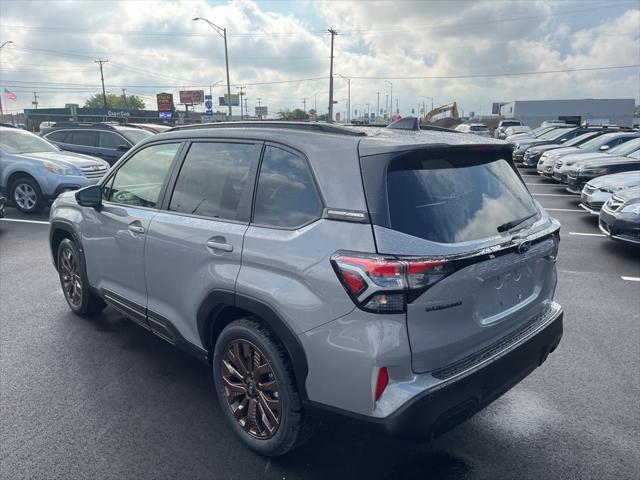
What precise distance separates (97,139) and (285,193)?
41.8 feet

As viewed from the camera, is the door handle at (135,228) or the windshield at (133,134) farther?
the windshield at (133,134)

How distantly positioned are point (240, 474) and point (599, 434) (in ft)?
7.23

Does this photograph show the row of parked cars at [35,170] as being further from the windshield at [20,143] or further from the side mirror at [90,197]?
the side mirror at [90,197]

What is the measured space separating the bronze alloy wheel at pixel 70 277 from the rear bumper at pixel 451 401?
3.29 meters

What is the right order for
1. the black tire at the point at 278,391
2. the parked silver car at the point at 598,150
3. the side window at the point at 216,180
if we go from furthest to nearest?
1. the parked silver car at the point at 598,150
2. the side window at the point at 216,180
3. the black tire at the point at 278,391

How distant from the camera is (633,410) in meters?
3.31

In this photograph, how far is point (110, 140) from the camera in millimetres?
13523

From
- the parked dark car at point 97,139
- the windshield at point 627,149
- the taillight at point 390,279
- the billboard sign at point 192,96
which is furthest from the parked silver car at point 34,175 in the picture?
the billboard sign at point 192,96

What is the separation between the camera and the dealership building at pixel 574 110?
73.8 metres

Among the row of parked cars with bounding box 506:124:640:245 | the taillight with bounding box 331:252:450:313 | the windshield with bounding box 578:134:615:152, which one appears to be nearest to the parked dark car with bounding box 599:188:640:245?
the row of parked cars with bounding box 506:124:640:245

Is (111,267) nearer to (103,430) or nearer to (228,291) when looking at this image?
(103,430)

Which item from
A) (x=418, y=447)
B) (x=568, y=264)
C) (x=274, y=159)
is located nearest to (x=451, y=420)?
(x=418, y=447)

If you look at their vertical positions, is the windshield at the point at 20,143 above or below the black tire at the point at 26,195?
above

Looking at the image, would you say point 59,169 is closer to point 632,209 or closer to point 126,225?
point 126,225
